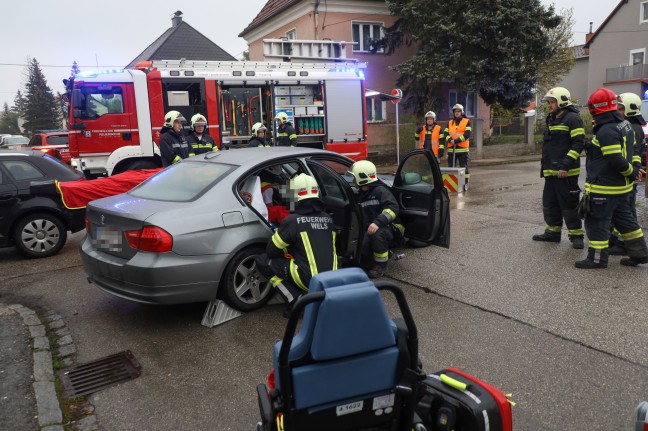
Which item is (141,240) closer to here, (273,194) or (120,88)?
(273,194)

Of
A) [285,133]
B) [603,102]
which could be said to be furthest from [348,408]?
[285,133]

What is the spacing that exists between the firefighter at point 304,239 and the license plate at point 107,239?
1.28 m

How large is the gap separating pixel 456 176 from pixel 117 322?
537cm

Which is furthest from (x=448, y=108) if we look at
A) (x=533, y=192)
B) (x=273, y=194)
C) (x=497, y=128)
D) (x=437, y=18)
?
(x=273, y=194)

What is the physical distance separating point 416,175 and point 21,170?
17.1 ft

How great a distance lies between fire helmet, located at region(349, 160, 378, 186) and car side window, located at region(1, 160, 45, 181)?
4.51 meters

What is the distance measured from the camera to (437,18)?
18188 millimetres

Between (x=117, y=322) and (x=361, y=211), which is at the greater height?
(x=361, y=211)

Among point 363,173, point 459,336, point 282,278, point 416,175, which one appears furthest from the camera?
point 416,175

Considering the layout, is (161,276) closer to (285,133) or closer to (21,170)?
(21,170)

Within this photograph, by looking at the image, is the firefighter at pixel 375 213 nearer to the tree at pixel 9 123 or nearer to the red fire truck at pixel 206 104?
the red fire truck at pixel 206 104

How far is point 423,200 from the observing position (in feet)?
18.9

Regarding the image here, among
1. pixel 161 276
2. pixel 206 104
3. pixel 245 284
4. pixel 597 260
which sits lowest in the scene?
pixel 597 260

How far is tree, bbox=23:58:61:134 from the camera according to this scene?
54.6 metres
